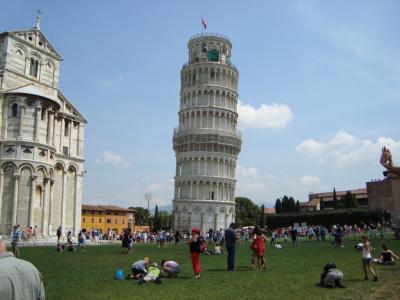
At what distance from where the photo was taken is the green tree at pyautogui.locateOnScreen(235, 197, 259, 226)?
10512cm

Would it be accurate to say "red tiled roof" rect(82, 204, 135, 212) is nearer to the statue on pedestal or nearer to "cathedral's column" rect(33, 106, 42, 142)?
"cathedral's column" rect(33, 106, 42, 142)

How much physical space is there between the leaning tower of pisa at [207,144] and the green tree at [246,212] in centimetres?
3080

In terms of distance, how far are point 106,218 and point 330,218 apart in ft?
157

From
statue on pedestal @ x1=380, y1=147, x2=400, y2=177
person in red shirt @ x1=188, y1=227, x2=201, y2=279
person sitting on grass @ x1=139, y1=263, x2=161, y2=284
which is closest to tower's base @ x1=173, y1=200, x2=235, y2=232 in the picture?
person in red shirt @ x1=188, y1=227, x2=201, y2=279

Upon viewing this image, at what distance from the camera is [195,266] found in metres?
14.0

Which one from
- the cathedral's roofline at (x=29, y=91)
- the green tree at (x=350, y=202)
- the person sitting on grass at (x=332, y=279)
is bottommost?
the person sitting on grass at (x=332, y=279)

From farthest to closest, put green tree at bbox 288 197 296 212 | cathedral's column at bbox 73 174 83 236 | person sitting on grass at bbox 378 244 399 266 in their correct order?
1. green tree at bbox 288 197 296 212
2. cathedral's column at bbox 73 174 83 236
3. person sitting on grass at bbox 378 244 399 266

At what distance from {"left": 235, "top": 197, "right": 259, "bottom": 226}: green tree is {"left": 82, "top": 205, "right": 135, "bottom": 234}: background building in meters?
26.1

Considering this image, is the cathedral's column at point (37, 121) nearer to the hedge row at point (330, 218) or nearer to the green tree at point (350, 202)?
the hedge row at point (330, 218)

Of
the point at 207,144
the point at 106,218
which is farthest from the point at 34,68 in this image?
the point at 106,218

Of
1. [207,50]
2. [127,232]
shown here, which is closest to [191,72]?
[207,50]

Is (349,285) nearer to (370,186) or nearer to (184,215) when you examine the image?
(184,215)

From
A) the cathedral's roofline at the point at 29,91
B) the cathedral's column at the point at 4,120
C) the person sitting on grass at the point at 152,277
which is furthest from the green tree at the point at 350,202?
the person sitting on grass at the point at 152,277

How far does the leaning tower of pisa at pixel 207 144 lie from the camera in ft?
236
